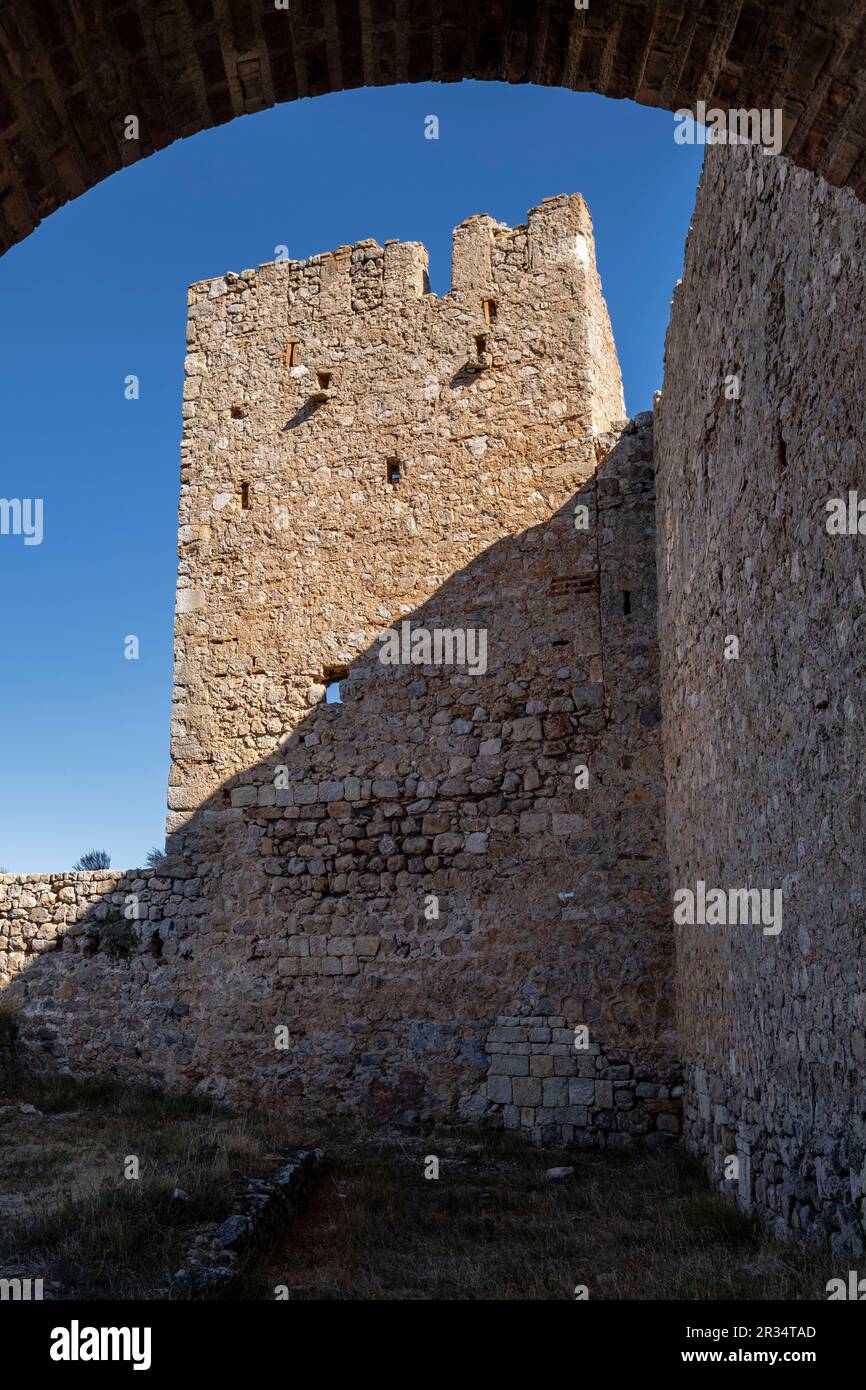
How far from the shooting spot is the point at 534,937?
8.41 meters

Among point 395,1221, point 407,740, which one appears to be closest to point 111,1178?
point 395,1221

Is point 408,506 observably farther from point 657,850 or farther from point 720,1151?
point 720,1151

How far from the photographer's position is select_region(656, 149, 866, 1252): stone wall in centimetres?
406

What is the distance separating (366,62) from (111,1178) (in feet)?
18.2

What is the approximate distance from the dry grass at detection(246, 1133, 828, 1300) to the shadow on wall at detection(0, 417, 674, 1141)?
977 millimetres

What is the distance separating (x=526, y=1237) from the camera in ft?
17.7

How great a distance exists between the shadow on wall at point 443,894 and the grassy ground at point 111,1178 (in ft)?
1.84

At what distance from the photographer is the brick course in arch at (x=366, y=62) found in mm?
2457

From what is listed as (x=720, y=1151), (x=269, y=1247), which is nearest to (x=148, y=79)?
(x=269, y=1247)

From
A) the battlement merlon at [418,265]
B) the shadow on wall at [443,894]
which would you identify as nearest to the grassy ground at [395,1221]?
the shadow on wall at [443,894]

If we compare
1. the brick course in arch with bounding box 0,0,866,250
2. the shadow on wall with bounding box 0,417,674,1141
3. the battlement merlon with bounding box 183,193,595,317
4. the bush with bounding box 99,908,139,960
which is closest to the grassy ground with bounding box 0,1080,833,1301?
the shadow on wall with bounding box 0,417,674,1141

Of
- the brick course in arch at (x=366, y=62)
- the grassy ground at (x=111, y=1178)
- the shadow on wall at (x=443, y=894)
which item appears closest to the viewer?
the brick course in arch at (x=366, y=62)

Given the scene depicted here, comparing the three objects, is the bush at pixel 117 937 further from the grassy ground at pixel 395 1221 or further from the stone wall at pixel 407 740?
the grassy ground at pixel 395 1221

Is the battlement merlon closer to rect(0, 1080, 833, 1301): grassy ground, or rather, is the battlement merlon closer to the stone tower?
the stone tower
